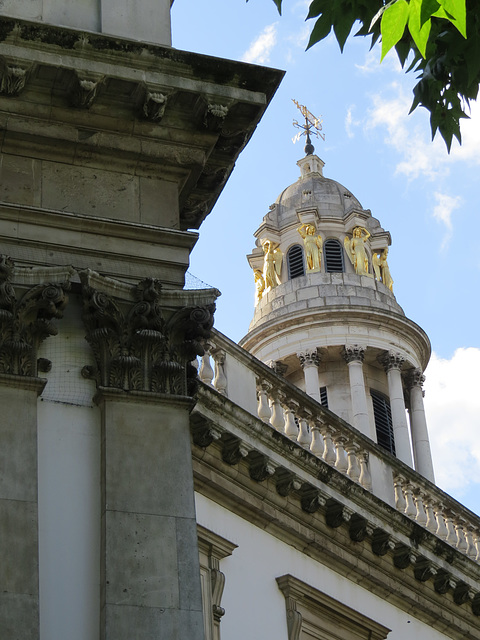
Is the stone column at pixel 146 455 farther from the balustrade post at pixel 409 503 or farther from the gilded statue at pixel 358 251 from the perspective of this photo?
the gilded statue at pixel 358 251

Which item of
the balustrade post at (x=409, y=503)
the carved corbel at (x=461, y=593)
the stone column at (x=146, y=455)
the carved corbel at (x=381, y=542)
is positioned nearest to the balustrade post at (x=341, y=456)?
the carved corbel at (x=381, y=542)

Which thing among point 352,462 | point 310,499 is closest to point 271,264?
point 352,462

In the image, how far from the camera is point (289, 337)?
4562cm

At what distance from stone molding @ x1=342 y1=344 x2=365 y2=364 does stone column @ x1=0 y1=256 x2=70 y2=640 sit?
34.0 meters

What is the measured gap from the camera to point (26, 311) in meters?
11.3

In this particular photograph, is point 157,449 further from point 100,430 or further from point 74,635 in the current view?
point 74,635

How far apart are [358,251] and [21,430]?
38167mm

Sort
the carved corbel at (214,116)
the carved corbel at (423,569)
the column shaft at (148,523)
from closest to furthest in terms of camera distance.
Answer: the column shaft at (148,523), the carved corbel at (214,116), the carved corbel at (423,569)

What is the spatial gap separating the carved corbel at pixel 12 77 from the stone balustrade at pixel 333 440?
29.8 ft

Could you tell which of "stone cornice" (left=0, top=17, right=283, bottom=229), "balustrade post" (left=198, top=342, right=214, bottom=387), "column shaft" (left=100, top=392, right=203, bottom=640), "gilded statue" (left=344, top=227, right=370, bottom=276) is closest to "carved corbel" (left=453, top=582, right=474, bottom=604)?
"balustrade post" (left=198, top=342, right=214, bottom=387)

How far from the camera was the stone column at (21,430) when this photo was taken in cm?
994

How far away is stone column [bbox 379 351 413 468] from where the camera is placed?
45562 millimetres

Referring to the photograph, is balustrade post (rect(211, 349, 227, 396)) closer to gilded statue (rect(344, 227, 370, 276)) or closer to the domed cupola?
the domed cupola

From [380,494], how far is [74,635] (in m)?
13.8
